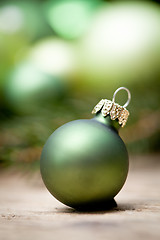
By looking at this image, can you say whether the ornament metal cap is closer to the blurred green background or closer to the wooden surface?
the wooden surface

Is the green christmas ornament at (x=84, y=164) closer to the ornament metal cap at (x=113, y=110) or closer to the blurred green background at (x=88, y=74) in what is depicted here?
the ornament metal cap at (x=113, y=110)

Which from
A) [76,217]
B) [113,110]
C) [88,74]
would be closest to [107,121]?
[113,110]

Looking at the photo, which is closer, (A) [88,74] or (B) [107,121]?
(B) [107,121]

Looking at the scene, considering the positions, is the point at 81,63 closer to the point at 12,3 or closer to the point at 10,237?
the point at 12,3

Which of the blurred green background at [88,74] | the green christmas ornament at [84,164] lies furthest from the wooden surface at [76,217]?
the blurred green background at [88,74]

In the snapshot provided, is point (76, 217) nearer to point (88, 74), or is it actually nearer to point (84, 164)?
point (84, 164)
